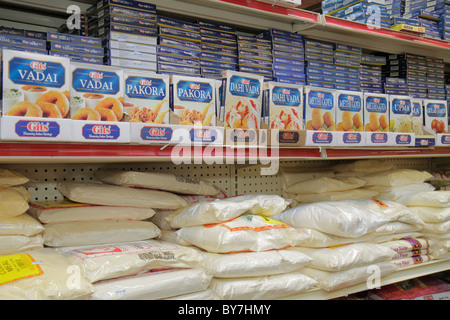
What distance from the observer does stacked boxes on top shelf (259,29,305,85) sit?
2.16 m

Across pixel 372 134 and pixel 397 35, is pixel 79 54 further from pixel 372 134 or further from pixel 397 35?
pixel 397 35

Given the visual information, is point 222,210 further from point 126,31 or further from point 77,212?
point 126,31

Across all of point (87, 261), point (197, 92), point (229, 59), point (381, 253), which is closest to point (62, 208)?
point (87, 261)

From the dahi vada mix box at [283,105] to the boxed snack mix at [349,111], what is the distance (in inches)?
9.2

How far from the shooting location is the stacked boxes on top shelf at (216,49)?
1950mm

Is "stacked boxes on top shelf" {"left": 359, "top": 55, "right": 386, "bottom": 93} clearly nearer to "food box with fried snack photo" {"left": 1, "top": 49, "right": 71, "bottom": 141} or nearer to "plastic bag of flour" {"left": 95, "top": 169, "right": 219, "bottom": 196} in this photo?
"plastic bag of flour" {"left": 95, "top": 169, "right": 219, "bottom": 196}

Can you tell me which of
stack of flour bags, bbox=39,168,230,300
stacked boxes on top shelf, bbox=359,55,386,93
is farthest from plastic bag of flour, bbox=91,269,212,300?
stacked boxes on top shelf, bbox=359,55,386,93

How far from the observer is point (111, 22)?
1656mm

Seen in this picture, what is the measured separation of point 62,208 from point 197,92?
0.71 metres

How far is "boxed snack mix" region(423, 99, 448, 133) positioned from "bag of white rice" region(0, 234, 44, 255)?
87.5 inches

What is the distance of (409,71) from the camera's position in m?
2.75

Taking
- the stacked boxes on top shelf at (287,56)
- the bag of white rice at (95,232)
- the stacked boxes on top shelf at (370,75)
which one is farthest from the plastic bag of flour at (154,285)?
the stacked boxes on top shelf at (370,75)

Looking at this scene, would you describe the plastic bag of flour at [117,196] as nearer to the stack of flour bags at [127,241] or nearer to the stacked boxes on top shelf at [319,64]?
the stack of flour bags at [127,241]

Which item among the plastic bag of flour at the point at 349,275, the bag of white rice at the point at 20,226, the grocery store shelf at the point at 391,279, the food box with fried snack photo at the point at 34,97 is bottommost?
the grocery store shelf at the point at 391,279
